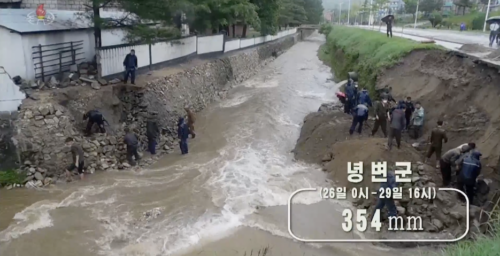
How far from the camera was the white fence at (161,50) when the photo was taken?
46.2 ft

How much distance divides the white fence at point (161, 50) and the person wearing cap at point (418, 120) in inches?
403

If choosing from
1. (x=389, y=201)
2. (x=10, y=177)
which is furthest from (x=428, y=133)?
(x=10, y=177)

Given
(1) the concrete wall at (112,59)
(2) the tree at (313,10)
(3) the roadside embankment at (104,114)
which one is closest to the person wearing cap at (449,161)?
(3) the roadside embankment at (104,114)

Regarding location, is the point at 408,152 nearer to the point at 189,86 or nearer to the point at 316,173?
the point at 316,173

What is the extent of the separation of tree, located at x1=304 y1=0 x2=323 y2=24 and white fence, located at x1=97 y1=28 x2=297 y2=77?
52074mm

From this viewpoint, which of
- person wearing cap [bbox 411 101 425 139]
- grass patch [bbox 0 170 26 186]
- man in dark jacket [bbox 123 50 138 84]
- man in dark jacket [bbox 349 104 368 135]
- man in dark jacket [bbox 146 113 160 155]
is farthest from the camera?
man in dark jacket [bbox 123 50 138 84]

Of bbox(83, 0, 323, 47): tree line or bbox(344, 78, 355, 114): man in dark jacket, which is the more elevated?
bbox(83, 0, 323, 47): tree line

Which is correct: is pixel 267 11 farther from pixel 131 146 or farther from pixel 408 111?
pixel 131 146

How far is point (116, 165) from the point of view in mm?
11922

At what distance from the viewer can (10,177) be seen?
10.5 metres

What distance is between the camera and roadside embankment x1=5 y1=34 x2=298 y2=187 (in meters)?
10.8

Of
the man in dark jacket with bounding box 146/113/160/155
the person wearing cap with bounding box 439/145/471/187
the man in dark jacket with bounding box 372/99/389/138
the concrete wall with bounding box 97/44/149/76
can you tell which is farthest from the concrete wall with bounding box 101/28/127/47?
Answer: the person wearing cap with bounding box 439/145/471/187

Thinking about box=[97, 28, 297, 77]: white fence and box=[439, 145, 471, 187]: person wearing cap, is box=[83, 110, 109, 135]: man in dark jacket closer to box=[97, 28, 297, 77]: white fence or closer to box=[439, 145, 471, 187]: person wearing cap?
box=[97, 28, 297, 77]: white fence

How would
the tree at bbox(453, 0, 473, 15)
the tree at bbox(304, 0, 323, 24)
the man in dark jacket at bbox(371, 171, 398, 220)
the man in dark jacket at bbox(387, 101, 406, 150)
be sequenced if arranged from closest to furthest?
the man in dark jacket at bbox(371, 171, 398, 220) < the man in dark jacket at bbox(387, 101, 406, 150) < the tree at bbox(453, 0, 473, 15) < the tree at bbox(304, 0, 323, 24)
